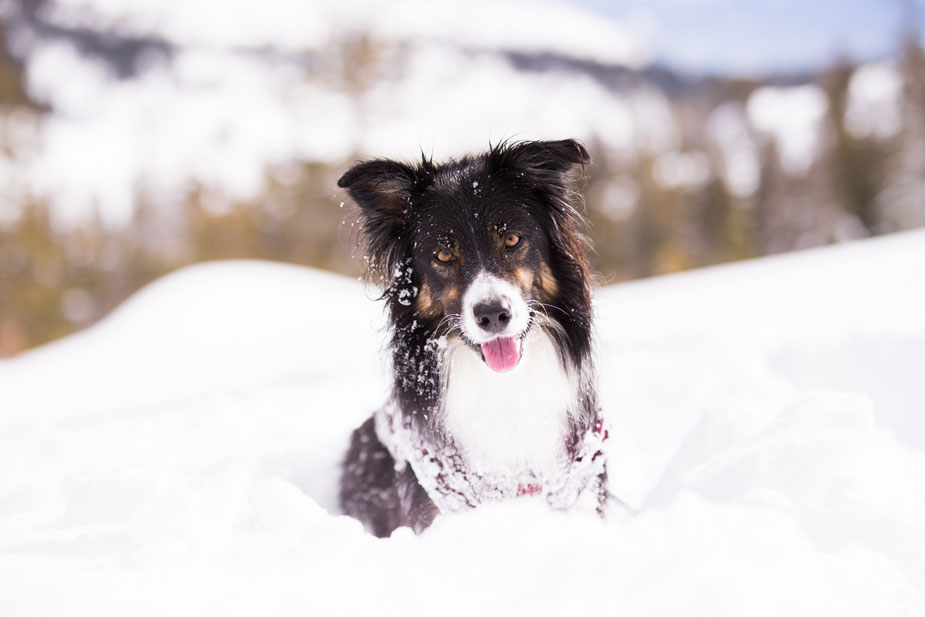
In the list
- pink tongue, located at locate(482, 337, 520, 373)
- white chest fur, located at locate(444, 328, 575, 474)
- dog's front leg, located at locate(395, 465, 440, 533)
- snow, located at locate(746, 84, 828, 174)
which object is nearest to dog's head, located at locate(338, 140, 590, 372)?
pink tongue, located at locate(482, 337, 520, 373)

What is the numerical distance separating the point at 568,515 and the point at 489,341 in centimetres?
85

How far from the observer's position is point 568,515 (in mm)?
2604

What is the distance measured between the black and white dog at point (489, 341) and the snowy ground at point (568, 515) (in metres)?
0.40

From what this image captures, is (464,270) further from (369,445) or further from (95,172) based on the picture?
(95,172)

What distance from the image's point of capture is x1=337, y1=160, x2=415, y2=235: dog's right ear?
3.01 m

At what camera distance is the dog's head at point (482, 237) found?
2953 millimetres

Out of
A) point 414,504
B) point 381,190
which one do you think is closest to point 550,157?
point 381,190

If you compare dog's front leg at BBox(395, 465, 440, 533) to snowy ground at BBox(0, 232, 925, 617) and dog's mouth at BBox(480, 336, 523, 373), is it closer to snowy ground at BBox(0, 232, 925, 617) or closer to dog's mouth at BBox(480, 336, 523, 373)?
snowy ground at BBox(0, 232, 925, 617)

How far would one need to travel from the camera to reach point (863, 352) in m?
4.79

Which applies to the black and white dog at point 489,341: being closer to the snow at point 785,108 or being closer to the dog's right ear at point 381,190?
the dog's right ear at point 381,190

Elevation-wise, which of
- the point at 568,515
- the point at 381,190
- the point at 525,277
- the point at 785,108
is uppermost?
the point at 785,108

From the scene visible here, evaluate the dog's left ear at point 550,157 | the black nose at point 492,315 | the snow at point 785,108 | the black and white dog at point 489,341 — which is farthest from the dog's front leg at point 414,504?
the snow at point 785,108

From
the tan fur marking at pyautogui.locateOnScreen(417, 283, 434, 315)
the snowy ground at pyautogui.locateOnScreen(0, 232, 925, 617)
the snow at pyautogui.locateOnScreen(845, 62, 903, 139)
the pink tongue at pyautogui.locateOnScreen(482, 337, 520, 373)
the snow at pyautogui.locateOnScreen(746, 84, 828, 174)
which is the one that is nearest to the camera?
the snowy ground at pyautogui.locateOnScreen(0, 232, 925, 617)

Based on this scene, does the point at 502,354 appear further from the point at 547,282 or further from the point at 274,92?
the point at 274,92
